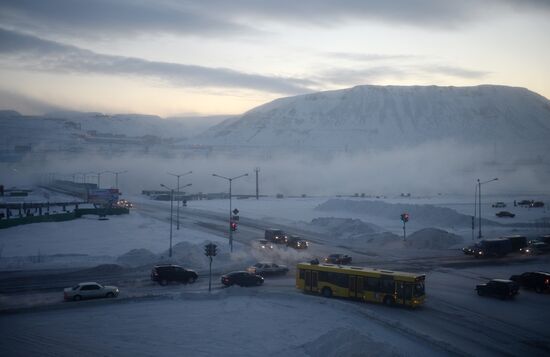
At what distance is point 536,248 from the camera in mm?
44406

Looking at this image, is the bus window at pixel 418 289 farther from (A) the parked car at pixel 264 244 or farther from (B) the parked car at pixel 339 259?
(A) the parked car at pixel 264 244

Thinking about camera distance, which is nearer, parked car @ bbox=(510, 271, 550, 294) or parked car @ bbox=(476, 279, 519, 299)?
parked car @ bbox=(476, 279, 519, 299)

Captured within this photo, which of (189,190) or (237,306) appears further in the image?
(189,190)

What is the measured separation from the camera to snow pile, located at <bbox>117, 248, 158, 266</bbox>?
3598 centimetres

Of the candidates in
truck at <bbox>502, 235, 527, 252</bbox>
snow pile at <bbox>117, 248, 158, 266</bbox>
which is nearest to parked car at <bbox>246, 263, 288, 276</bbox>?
snow pile at <bbox>117, 248, 158, 266</bbox>

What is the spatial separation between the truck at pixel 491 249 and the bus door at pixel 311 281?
21.7 meters

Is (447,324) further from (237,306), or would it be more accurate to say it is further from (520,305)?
(237,306)

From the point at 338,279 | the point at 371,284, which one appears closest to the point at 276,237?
the point at 338,279

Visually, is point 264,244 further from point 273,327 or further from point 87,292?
point 273,327

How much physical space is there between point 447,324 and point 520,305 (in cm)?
650

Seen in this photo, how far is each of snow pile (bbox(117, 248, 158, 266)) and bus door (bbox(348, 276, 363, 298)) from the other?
17.6 m

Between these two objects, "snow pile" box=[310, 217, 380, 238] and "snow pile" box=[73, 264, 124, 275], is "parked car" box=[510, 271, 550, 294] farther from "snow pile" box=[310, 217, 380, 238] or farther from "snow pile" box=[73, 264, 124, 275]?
"snow pile" box=[73, 264, 124, 275]

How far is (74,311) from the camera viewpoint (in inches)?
842

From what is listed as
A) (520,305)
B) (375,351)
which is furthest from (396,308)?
(375,351)
